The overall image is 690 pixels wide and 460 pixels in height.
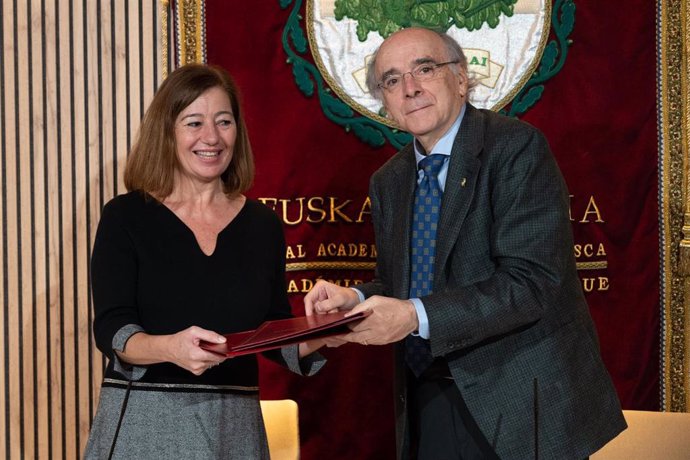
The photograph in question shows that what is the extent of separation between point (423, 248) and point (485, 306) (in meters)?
0.29

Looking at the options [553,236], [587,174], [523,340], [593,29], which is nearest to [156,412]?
[523,340]

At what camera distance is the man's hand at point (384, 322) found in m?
1.97

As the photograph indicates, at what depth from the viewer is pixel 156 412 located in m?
2.13

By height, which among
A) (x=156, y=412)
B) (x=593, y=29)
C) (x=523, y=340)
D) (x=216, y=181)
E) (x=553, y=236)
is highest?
(x=593, y=29)

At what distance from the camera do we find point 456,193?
2.16m

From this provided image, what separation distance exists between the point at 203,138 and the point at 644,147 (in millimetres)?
2132

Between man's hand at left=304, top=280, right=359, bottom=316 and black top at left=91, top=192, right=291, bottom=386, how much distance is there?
A: 13 centimetres

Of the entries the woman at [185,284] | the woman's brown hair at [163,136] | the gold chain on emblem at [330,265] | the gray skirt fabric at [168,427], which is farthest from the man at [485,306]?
the gold chain on emblem at [330,265]

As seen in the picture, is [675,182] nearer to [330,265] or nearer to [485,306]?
[330,265]

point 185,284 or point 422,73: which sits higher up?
point 422,73

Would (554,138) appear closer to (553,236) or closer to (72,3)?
(553,236)

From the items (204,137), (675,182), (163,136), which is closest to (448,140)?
(204,137)

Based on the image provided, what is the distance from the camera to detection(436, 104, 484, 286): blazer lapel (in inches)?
84.1

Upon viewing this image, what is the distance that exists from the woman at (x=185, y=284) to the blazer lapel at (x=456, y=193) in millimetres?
461
